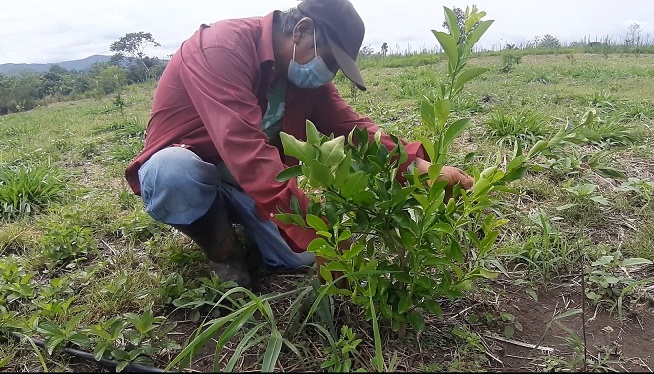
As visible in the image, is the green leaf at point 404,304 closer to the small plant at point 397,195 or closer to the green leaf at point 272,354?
the small plant at point 397,195

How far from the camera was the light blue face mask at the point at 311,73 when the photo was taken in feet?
6.00

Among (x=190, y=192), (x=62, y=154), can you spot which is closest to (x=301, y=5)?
(x=190, y=192)

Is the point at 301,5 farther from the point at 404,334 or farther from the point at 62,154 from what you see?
the point at 62,154

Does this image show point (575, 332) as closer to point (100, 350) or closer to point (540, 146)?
point (540, 146)

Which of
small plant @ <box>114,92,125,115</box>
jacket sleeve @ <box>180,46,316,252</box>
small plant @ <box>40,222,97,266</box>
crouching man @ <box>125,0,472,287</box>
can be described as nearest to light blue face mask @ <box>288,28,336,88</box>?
crouching man @ <box>125,0,472,287</box>

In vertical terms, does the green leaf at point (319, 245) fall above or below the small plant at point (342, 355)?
above

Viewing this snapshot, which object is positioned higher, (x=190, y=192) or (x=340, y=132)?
(x=340, y=132)

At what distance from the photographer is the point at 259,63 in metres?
1.78

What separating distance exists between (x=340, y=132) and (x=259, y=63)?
1.65 feet

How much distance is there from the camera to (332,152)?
0.90 m

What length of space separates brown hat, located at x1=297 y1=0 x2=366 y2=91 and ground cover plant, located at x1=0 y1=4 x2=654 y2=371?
0.32 meters

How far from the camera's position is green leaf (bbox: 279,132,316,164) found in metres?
0.92

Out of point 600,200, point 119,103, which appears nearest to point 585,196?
point 600,200

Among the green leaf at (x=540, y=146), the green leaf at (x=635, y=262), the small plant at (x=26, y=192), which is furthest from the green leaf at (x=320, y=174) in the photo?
the small plant at (x=26, y=192)
